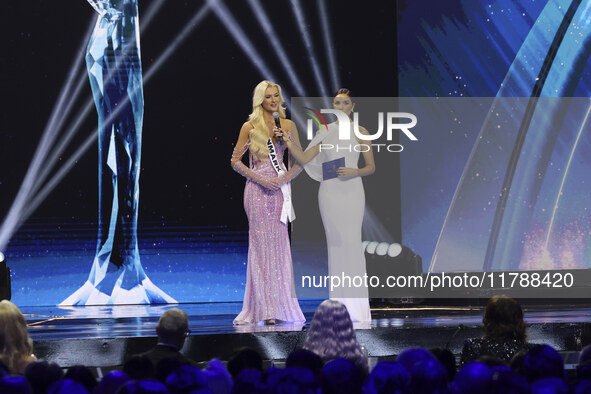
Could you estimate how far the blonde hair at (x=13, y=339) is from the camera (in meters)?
3.12

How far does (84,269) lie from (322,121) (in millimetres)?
3404

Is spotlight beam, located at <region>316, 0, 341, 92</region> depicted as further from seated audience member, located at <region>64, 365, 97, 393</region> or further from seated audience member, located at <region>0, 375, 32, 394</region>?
seated audience member, located at <region>0, 375, 32, 394</region>

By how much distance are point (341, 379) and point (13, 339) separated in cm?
155

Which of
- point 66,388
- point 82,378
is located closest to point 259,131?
point 82,378

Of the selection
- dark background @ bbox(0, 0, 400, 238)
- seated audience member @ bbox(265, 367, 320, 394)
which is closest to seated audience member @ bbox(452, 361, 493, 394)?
seated audience member @ bbox(265, 367, 320, 394)

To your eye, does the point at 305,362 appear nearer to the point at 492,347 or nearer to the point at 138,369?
the point at 138,369

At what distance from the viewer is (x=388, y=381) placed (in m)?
2.06

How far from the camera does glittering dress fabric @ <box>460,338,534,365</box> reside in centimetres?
326

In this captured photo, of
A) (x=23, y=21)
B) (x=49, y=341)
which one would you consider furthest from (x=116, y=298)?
(x=49, y=341)

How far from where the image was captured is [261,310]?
17.6ft

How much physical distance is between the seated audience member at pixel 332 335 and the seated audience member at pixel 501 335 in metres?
0.46

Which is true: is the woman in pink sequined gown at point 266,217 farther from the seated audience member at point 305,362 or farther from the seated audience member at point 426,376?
the seated audience member at point 426,376

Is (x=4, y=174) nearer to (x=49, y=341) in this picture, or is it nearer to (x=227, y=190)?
(x=227, y=190)

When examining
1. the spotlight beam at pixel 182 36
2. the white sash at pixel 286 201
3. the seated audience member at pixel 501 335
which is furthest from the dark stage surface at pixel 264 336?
the spotlight beam at pixel 182 36
